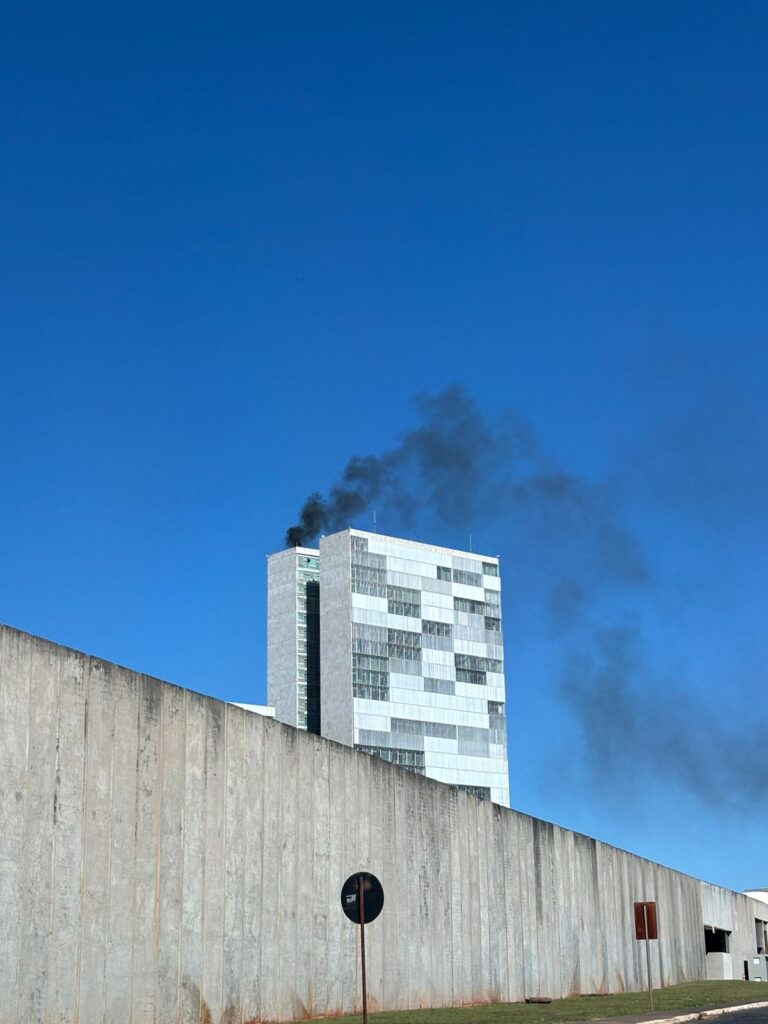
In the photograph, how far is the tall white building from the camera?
15050cm

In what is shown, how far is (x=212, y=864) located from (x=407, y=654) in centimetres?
13073

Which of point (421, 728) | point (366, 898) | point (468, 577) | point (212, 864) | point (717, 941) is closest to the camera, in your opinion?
point (366, 898)

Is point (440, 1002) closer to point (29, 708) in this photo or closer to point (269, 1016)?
point (269, 1016)

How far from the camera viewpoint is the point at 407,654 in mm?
154375

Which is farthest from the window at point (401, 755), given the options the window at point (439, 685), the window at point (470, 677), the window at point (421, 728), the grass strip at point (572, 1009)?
the grass strip at point (572, 1009)

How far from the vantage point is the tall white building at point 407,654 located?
15050 cm

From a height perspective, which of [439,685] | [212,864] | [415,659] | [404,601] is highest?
[404,601]

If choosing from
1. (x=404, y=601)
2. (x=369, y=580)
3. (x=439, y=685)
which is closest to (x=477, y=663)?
(x=439, y=685)

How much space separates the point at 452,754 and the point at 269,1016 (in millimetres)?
132181

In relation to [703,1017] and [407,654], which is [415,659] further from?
[703,1017]

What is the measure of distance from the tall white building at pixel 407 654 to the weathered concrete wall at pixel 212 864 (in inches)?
4426

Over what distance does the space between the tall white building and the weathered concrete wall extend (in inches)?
4426

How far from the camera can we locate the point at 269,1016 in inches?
1007

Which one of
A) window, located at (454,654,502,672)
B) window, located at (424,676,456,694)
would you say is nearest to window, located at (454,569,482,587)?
window, located at (454,654,502,672)
